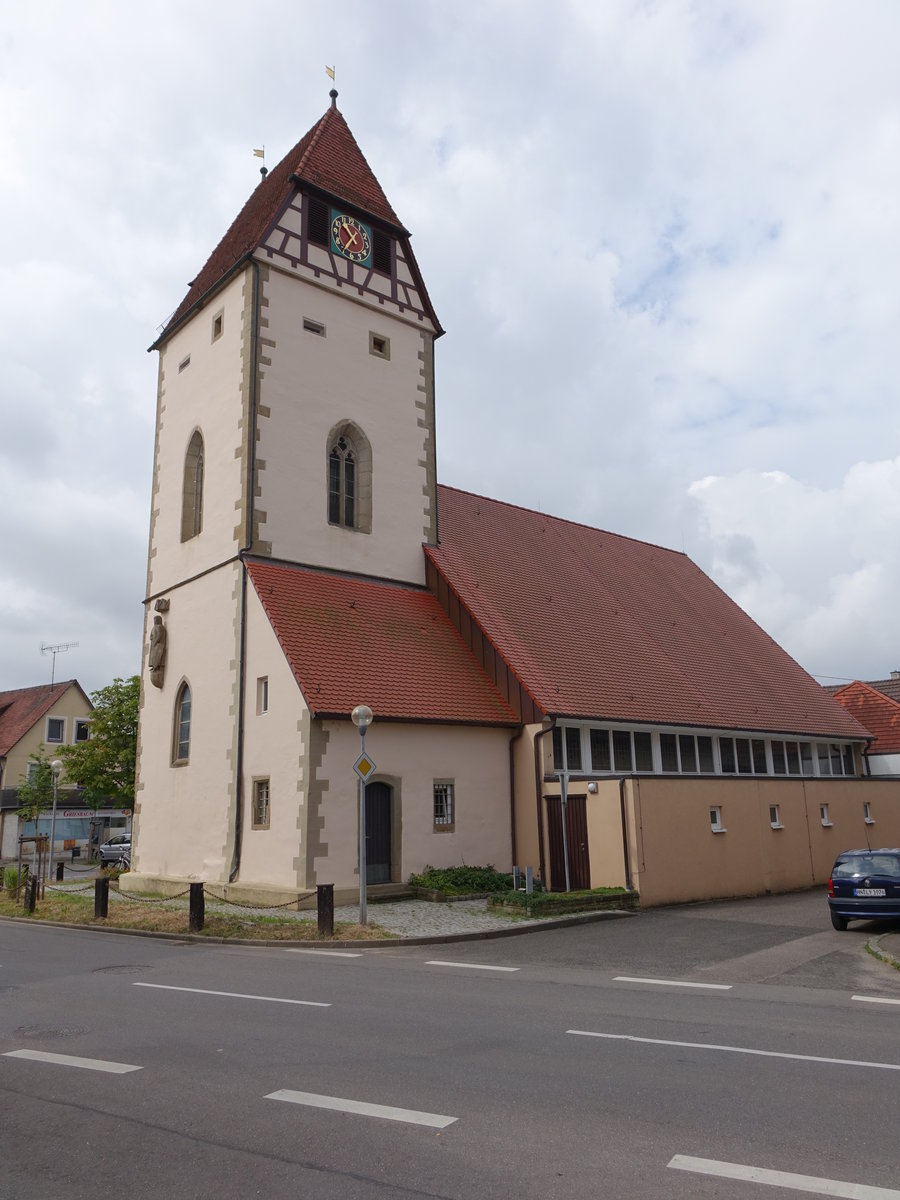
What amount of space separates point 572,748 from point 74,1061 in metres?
16.2

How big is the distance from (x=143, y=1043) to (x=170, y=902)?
12.6 meters

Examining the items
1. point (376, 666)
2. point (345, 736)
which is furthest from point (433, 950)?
point (376, 666)

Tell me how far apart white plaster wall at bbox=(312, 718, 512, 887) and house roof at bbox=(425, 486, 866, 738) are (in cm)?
195

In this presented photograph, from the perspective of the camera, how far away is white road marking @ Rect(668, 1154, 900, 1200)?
14.6 ft

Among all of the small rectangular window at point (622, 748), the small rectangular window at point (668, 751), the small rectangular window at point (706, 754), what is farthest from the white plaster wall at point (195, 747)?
the small rectangular window at point (706, 754)

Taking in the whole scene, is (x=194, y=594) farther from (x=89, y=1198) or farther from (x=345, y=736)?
(x=89, y=1198)

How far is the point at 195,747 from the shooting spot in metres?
22.0

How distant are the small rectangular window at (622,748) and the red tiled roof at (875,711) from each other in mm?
14070

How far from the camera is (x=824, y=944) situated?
1444 cm

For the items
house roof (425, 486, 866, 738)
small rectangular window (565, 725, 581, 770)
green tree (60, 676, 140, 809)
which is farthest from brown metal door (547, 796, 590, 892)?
green tree (60, 676, 140, 809)

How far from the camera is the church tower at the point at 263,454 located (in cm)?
2147

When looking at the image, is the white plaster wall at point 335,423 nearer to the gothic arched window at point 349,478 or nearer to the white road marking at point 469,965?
the gothic arched window at point 349,478

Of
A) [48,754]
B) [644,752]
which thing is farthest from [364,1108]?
[48,754]

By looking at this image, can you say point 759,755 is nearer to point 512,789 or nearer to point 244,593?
point 512,789
